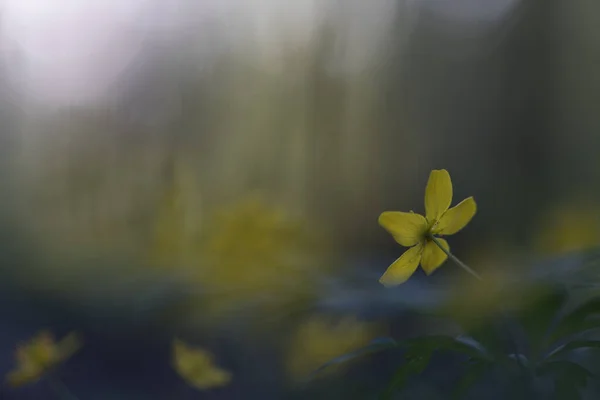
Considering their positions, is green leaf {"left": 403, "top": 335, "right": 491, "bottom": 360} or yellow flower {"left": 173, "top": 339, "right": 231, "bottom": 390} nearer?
green leaf {"left": 403, "top": 335, "right": 491, "bottom": 360}

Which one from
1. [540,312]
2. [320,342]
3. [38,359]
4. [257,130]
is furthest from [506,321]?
[257,130]

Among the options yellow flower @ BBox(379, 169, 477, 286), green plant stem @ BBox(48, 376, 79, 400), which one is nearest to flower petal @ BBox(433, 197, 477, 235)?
yellow flower @ BBox(379, 169, 477, 286)

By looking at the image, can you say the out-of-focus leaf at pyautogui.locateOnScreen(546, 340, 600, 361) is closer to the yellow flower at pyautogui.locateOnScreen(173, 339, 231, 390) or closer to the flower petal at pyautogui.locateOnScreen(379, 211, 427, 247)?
the flower petal at pyautogui.locateOnScreen(379, 211, 427, 247)

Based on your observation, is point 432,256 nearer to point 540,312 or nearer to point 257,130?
point 540,312

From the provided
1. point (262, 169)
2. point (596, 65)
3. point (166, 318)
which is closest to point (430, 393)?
point (166, 318)

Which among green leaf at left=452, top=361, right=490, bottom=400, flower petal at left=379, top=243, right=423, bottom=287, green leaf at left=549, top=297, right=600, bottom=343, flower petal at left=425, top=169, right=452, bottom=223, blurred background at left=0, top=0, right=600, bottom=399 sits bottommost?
green leaf at left=452, top=361, right=490, bottom=400

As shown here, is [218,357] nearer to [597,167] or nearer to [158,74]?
[158,74]

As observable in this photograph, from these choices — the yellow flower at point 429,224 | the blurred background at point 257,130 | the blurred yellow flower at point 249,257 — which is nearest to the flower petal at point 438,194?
the yellow flower at point 429,224
